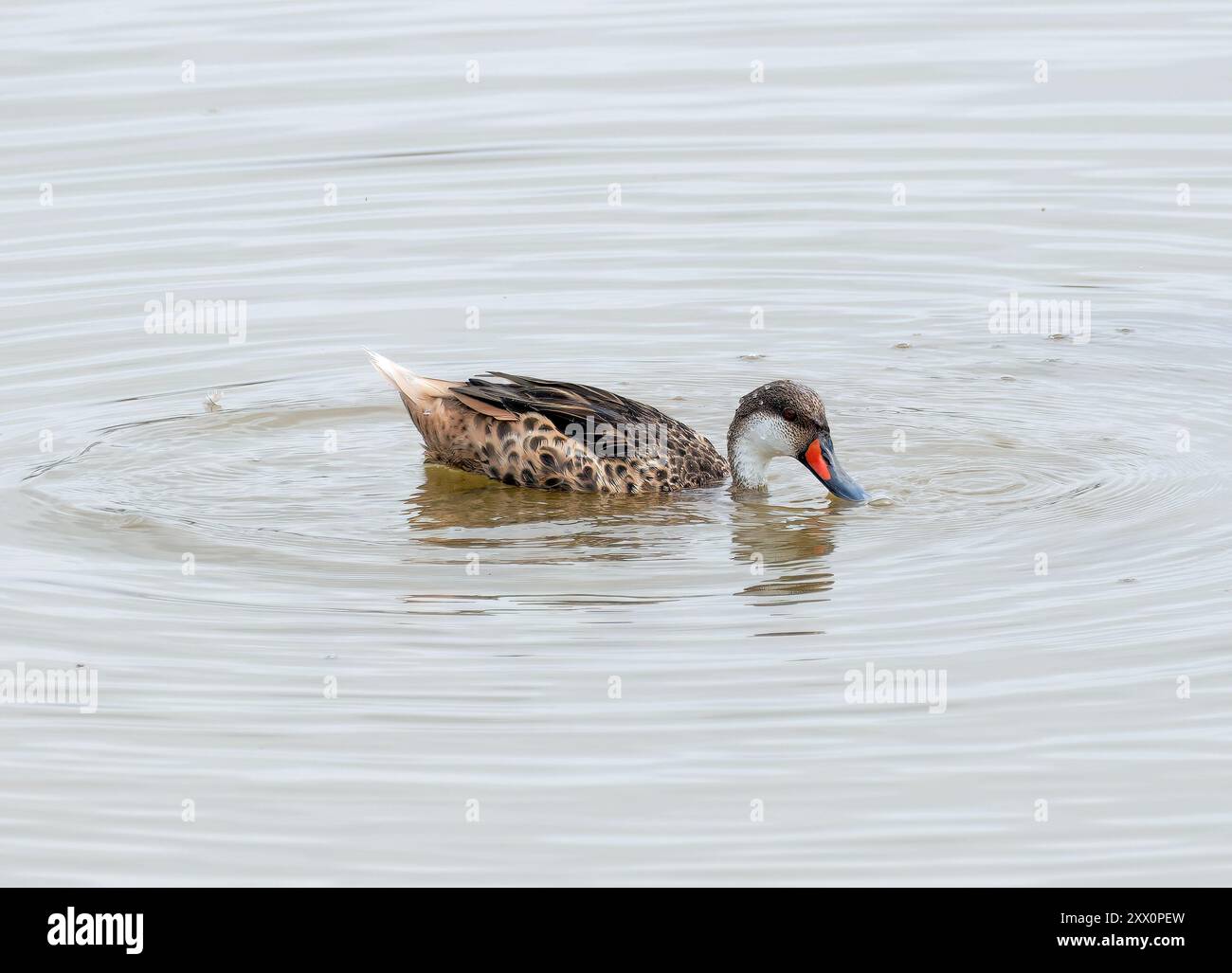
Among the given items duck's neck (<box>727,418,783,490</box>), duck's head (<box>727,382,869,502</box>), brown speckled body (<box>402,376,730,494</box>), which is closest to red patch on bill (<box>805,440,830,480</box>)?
duck's head (<box>727,382,869,502</box>)

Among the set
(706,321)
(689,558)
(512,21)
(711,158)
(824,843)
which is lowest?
(824,843)

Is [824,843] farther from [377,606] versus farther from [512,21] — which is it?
[512,21]

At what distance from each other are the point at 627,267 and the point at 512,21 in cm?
603

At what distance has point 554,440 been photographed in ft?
33.2

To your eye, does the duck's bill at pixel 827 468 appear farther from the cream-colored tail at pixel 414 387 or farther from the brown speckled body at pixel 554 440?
the cream-colored tail at pixel 414 387

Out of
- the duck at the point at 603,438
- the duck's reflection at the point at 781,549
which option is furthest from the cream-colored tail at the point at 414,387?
the duck's reflection at the point at 781,549

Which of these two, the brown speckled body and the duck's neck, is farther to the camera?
the duck's neck

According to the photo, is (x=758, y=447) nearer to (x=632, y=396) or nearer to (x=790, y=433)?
(x=790, y=433)

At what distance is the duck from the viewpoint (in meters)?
10.1

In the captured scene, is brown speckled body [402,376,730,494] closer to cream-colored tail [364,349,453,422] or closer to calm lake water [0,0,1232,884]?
cream-colored tail [364,349,453,422]

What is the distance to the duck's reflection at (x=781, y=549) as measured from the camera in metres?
8.81

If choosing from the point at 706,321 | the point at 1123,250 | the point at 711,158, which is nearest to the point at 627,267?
the point at 706,321

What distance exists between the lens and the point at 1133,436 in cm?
1078

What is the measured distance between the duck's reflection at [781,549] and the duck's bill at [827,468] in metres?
0.16
